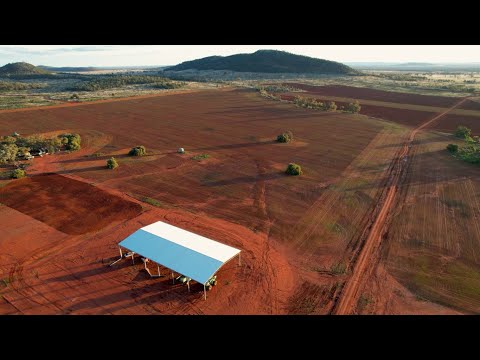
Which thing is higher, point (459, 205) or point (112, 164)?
point (112, 164)

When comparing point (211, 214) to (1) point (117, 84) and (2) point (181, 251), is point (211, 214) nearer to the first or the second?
(2) point (181, 251)

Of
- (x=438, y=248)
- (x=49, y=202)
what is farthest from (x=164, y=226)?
(x=438, y=248)

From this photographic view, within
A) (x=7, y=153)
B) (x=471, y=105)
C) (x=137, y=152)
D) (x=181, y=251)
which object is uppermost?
(x=471, y=105)

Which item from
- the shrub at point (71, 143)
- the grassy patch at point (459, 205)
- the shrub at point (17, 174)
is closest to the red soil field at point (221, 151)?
the shrub at point (71, 143)

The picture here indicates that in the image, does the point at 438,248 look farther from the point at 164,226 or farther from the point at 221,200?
the point at 164,226

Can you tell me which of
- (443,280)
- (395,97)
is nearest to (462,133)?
(443,280)

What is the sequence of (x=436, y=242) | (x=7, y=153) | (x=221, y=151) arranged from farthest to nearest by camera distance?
(x=221, y=151) → (x=7, y=153) → (x=436, y=242)
